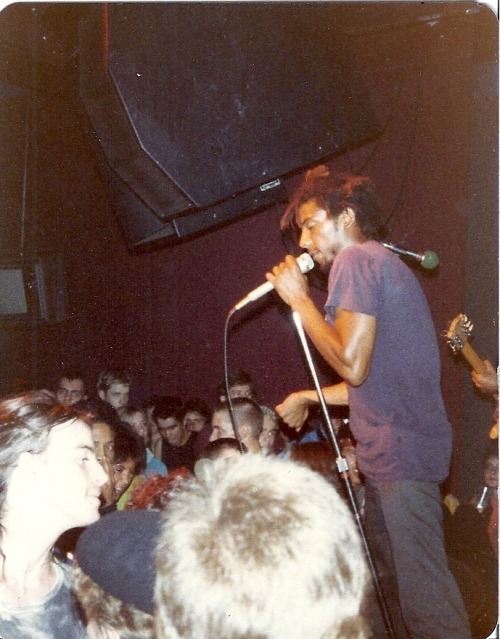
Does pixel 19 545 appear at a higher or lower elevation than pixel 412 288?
lower

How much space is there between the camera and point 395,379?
1.72 meters

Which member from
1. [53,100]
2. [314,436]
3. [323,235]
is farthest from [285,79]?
[53,100]

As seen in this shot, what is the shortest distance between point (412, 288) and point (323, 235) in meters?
0.33

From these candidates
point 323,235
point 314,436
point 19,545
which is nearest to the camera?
point 19,545

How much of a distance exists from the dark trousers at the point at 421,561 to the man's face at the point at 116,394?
2153 mm

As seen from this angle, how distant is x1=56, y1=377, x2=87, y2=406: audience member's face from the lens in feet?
11.4

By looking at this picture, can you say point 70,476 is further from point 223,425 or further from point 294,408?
point 223,425

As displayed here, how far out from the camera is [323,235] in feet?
6.37

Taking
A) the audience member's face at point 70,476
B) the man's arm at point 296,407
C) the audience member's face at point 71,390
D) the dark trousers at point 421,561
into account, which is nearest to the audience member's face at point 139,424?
the audience member's face at point 71,390

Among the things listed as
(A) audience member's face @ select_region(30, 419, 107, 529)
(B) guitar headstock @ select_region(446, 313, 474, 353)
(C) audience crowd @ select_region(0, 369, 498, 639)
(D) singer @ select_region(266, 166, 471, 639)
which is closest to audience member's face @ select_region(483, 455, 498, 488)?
(B) guitar headstock @ select_region(446, 313, 474, 353)

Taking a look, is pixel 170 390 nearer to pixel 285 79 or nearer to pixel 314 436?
pixel 314 436

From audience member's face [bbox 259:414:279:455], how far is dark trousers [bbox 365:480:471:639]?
1075 millimetres

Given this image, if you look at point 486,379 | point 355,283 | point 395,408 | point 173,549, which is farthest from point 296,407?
point 486,379

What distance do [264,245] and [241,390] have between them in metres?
0.86
